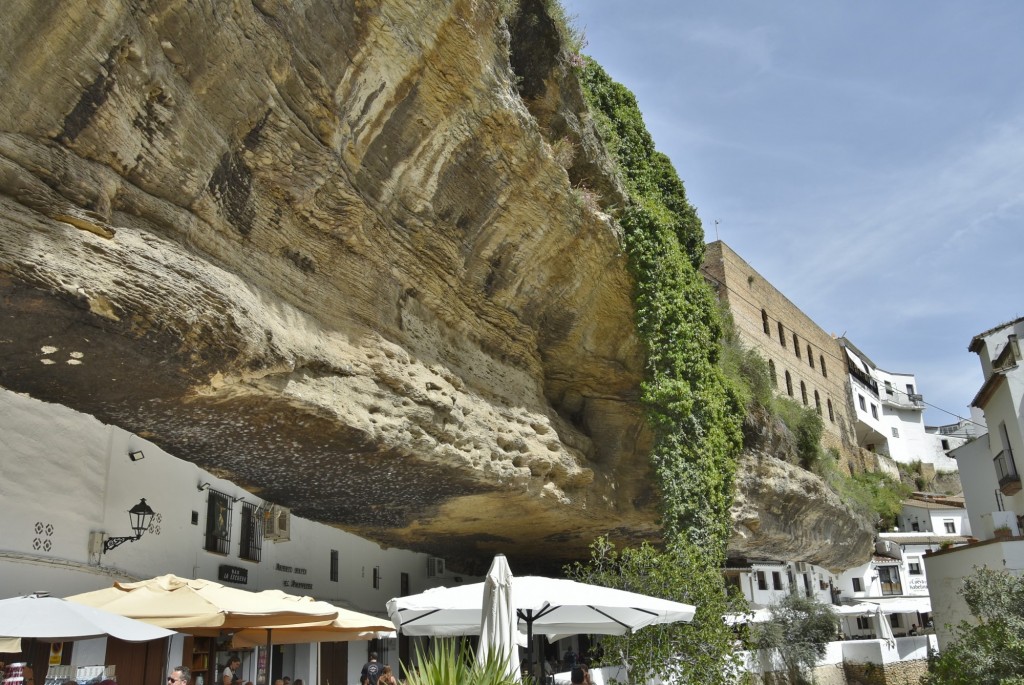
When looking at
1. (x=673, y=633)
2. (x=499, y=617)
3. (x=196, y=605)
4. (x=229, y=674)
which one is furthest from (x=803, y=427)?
(x=196, y=605)

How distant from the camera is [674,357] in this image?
51.8 feet

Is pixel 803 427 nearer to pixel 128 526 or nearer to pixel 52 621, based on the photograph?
pixel 128 526

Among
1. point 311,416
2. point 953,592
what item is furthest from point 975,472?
point 311,416

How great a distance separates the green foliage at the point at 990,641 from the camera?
12.4m

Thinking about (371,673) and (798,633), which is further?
(798,633)

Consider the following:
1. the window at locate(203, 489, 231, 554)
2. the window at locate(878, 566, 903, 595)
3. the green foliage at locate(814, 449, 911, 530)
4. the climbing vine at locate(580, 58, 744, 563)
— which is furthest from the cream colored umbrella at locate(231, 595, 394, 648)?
the window at locate(878, 566, 903, 595)

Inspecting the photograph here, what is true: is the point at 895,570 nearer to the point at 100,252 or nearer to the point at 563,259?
the point at 563,259

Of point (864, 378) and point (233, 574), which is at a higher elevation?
point (864, 378)

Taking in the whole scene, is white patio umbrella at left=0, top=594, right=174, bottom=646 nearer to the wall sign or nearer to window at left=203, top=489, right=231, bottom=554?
window at left=203, top=489, right=231, bottom=554

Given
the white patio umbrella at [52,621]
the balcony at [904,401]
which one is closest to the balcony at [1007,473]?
the white patio umbrella at [52,621]

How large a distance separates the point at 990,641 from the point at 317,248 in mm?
11539

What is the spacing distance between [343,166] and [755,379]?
1419cm

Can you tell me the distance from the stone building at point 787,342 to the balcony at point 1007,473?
7424 mm

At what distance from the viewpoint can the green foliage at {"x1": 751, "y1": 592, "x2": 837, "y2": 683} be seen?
20.9m
